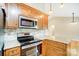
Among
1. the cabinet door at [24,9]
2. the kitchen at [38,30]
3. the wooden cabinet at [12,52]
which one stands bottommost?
the wooden cabinet at [12,52]

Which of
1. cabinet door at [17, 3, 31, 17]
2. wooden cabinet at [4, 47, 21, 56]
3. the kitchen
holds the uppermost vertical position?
cabinet door at [17, 3, 31, 17]

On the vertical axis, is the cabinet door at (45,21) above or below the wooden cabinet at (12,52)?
above

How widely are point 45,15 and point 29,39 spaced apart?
34 centimetres

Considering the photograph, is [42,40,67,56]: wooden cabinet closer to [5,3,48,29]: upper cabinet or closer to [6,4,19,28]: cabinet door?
[5,3,48,29]: upper cabinet

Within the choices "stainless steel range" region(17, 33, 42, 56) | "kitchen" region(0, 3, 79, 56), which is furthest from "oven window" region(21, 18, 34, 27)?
"stainless steel range" region(17, 33, 42, 56)

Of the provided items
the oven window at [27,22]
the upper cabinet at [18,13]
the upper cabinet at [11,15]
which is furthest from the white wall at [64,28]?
the upper cabinet at [11,15]

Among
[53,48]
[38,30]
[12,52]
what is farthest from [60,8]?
[12,52]

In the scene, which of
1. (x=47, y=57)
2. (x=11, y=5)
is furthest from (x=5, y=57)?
(x=11, y=5)

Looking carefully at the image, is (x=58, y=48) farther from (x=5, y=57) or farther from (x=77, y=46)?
(x=5, y=57)

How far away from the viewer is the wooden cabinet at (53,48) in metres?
1.28

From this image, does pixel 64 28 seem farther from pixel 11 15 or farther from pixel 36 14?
pixel 11 15

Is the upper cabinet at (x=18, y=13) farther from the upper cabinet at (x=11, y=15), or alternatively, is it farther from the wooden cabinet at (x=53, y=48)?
the wooden cabinet at (x=53, y=48)

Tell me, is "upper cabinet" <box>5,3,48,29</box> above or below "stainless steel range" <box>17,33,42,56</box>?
above

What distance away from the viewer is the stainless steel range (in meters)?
1.27
